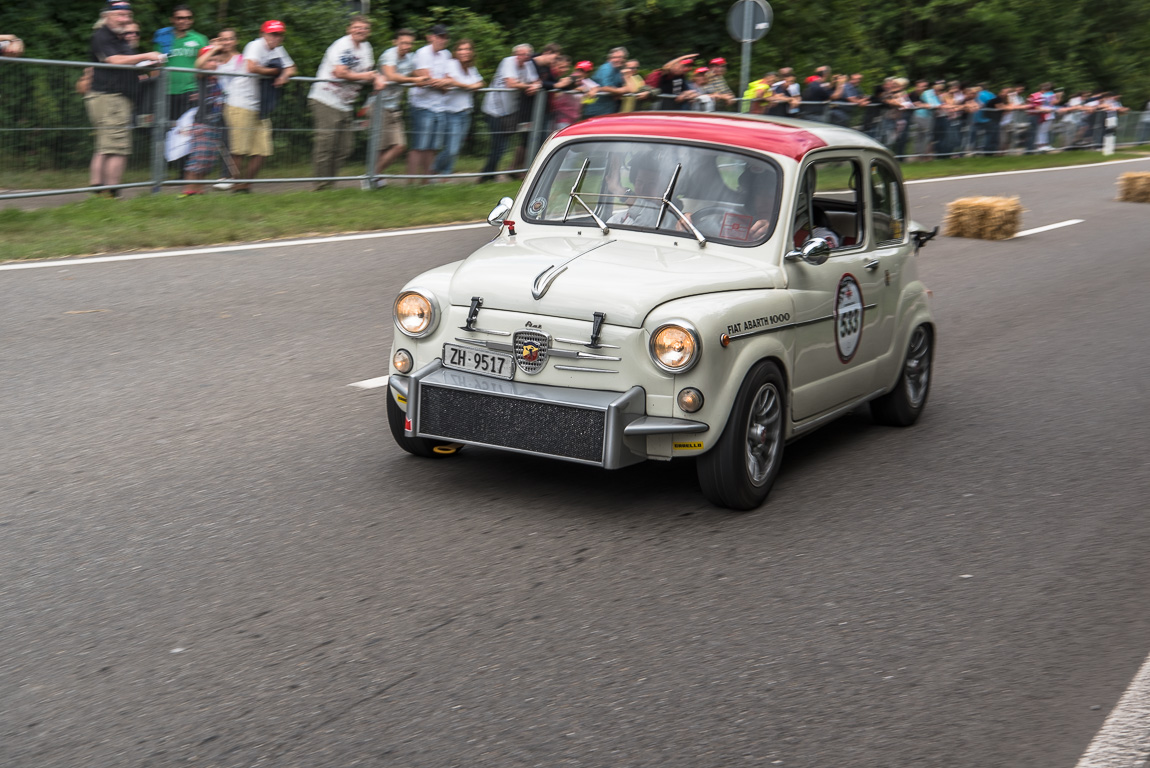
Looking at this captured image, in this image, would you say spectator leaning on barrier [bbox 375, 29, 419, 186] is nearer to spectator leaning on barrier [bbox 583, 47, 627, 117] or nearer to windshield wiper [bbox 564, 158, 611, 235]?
spectator leaning on barrier [bbox 583, 47, 627, 117]

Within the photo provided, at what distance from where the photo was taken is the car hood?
5.59 m

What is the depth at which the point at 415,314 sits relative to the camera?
5.93m

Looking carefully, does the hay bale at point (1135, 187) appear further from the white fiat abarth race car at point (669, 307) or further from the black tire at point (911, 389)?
the white fiat abarth race car at point (669, 307)

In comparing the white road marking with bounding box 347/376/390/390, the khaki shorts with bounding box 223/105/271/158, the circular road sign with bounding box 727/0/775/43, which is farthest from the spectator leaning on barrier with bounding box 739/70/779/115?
the white road marking with bounding box 347/376/390/390

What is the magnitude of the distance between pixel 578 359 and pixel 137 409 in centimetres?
271

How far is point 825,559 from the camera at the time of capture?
17.5 ft

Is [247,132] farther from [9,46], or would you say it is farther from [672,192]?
[672,192]

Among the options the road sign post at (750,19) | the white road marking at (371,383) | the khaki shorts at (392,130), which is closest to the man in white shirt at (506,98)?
the khaki shorts at (392,130)

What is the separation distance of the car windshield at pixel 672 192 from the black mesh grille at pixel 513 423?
4.25ft

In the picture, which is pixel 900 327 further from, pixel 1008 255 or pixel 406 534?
pixel 1008 255

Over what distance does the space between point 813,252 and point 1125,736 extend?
2.84 m

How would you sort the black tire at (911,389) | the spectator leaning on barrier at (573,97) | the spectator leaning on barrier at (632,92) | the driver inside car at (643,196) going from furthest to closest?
the spectator leaning on barrier at (632,92)
the spectator leaning on barrier at (573,97)
the black tire at (911,389)
the driver inside car at (643,196)

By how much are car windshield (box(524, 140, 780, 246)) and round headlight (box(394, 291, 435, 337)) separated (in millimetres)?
1053

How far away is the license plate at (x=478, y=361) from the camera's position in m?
5.70
